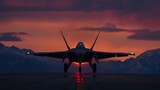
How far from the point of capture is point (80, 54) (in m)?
72.8

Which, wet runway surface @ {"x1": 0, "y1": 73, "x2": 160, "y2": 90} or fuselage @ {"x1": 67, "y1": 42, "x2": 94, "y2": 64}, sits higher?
fuselage @ {"x1": 67, "y1": 42, "x2": 94, "y2": 64}

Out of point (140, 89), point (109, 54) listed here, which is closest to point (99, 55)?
point (109, 54)

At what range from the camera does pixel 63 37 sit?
3342 inches

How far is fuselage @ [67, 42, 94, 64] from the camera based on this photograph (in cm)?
7313

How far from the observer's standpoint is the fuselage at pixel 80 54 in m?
73.1

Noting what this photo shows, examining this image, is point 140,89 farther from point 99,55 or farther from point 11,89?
point 99,55

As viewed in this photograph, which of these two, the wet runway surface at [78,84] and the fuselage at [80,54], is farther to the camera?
the fuselage at [80,54]

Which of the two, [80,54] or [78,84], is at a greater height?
[80,54]

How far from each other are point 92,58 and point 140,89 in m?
37.8

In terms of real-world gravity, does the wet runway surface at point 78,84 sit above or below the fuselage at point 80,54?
below

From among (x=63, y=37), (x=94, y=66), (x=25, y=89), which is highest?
(x=63, y=37)

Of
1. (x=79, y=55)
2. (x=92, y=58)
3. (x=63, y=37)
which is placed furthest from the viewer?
(x=63, y=37)

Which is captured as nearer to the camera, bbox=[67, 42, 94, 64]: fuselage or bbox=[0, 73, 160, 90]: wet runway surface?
bbox=[0, 73, 160, 90]: wet runway surface

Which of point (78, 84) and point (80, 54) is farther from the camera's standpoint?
point (80, 54)
